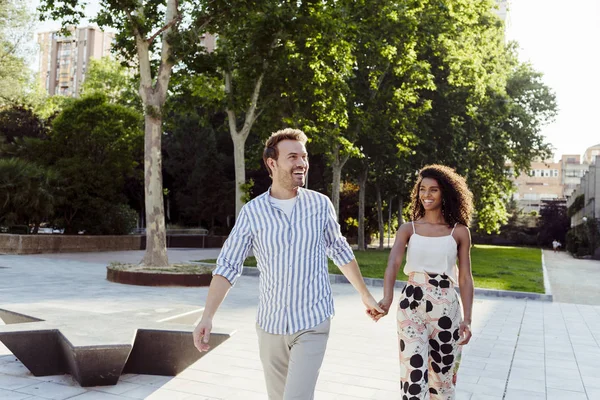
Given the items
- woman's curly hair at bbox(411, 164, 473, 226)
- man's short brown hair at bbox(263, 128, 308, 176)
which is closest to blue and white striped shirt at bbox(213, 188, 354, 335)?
man's short brown hair at bbox(263, 128, 308, 176)

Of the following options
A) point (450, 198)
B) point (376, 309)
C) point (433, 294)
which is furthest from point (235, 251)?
point (450, 198)

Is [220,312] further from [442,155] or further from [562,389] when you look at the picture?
[442,155]

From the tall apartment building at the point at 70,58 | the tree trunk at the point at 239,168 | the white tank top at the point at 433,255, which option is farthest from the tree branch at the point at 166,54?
the tall apartment building at the point at 70,58

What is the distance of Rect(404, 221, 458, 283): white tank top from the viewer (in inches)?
151

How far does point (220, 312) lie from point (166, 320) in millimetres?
3962

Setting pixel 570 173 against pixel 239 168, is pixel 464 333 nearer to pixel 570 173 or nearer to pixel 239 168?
pixel 239 168

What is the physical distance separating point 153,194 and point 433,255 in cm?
1241

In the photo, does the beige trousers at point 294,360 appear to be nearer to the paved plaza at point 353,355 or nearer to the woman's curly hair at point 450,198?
the woman's curly hair at point 450,198

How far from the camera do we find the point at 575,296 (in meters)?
16.0

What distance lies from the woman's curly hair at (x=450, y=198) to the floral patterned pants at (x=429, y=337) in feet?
1.50

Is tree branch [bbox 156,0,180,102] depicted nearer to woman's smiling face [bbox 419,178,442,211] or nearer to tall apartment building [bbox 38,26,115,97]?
woman's smiling face [bbox 419,178,442,211]

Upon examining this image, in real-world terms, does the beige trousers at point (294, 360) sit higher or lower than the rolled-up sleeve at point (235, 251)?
lower

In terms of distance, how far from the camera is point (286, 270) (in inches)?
126

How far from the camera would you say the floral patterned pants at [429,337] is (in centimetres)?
370
